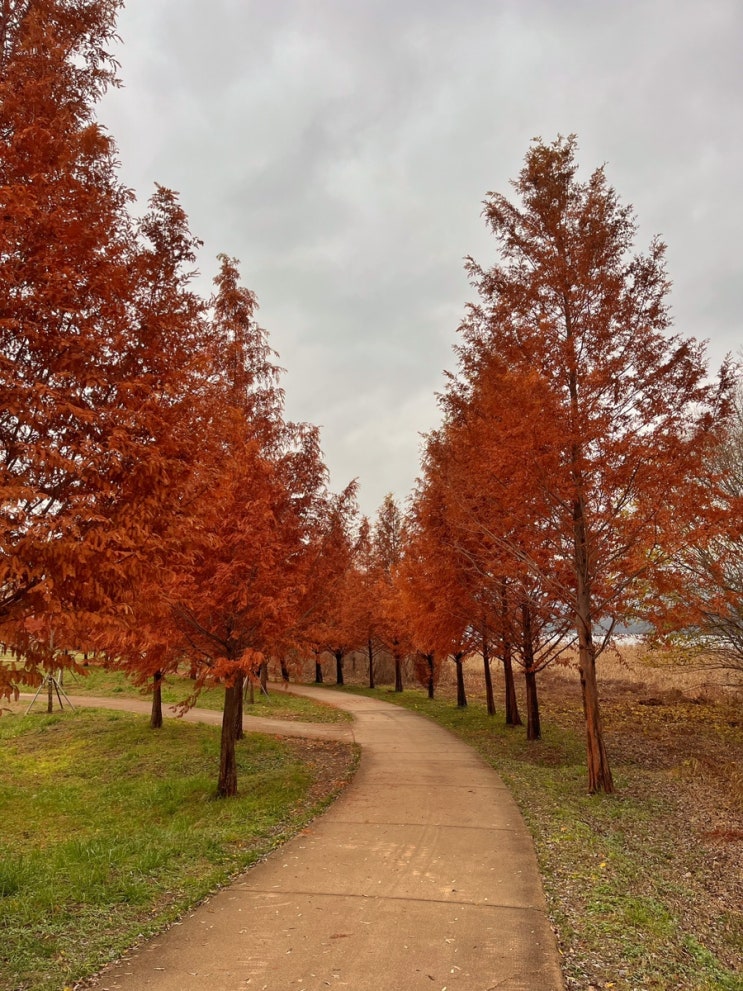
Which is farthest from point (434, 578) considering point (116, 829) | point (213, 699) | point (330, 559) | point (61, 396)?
point (213, 699)

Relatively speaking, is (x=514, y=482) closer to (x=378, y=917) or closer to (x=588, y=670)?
(x=588, y=670)

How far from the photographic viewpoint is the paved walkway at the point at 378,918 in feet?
12.4

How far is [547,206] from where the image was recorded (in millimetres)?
10094

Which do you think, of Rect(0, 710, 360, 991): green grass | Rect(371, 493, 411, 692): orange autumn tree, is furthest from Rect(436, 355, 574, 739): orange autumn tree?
Rect(371, 493, 411, 692): orange autumn tree

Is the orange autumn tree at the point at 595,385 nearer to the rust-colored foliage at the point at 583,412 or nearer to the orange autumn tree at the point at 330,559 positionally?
the rust-colored foliage at the point at 583,412

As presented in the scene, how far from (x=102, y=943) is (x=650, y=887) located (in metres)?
4.50

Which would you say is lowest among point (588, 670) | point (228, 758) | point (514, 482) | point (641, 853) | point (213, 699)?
point (213, 699)

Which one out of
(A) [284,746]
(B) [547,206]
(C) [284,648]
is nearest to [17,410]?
(C) [284,648]

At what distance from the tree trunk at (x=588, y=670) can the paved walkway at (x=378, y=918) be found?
2135mm

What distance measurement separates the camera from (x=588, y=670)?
9484 millimetres

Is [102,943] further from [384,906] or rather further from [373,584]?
[373,584]

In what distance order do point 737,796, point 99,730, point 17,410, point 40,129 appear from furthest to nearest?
point 99,730
point 737,796
point 40,129
point 17,410

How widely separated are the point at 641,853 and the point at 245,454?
22.2ft

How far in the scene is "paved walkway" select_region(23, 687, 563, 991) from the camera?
378 cm
